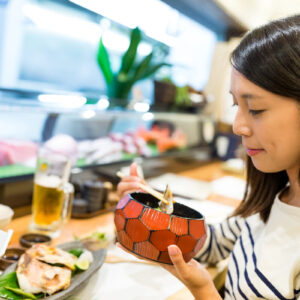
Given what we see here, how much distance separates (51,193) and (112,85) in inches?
49.0

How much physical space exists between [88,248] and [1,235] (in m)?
0.36

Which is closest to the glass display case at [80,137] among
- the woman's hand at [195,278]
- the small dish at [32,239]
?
the small dish at [32,239]

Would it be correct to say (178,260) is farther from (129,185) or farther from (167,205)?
(129,185)

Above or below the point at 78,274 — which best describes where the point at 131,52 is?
above

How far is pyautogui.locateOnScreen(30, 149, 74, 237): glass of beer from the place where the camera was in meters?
1.35

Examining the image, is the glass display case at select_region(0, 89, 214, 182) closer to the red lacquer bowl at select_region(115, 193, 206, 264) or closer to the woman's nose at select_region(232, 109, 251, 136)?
the red lacquer bowl at select_region(115, 193, 206, 264)

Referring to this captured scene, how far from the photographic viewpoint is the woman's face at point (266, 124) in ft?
2.93

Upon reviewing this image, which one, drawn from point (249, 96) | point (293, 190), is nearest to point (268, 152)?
point (249, 96)

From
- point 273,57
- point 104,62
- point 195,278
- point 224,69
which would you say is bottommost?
point 195,278

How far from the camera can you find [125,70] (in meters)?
2.42

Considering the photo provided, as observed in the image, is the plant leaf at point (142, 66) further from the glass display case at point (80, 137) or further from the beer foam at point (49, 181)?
the beer foam at point (49, 181)

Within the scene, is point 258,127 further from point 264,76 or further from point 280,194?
point 280,194

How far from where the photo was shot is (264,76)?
2.95ft

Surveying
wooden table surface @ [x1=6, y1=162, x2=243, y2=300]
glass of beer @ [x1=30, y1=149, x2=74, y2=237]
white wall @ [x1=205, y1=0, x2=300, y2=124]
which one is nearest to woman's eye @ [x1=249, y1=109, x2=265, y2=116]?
wooden table surface @ [x1=6, y1=162, x2=243, y2=300]
